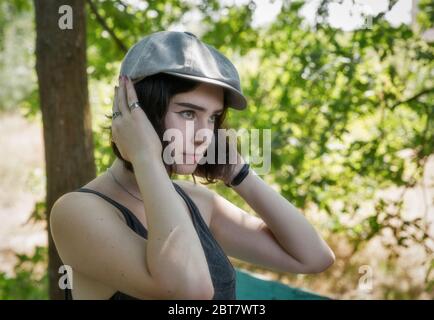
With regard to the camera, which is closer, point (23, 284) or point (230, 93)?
point (230, 93)

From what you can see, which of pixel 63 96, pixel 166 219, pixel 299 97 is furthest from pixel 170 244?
pixel 299 97

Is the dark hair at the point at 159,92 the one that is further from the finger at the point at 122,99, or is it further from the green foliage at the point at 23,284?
the green foliage at the point at 23,284

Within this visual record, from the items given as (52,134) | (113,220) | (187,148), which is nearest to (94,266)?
(113,220)

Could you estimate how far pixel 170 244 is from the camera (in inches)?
59.7

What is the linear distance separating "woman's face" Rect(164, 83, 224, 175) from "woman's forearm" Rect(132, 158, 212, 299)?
0.19 m

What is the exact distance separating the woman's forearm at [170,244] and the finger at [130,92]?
0.25 m

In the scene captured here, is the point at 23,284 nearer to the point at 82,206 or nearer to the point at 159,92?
the point at 82,206

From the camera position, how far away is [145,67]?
5.73 ft

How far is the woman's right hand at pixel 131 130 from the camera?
1.67 meters

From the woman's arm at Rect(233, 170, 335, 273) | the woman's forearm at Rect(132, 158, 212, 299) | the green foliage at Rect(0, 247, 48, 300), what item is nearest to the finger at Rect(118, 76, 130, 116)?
the woman's forearm at Rect(132, 158, 212, 299)

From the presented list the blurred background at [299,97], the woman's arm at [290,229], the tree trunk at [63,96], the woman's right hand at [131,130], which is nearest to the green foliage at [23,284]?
the blurred background at [299,97]

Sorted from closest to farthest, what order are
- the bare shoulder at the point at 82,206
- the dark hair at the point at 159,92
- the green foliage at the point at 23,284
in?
the bare shoulder at the point at 82,206 < the dark hair at the point at 159,92 < the green foliage at the point at 23,284

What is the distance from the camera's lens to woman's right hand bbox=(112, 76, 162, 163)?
167 cm

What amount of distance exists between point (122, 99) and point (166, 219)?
0.43 metres
